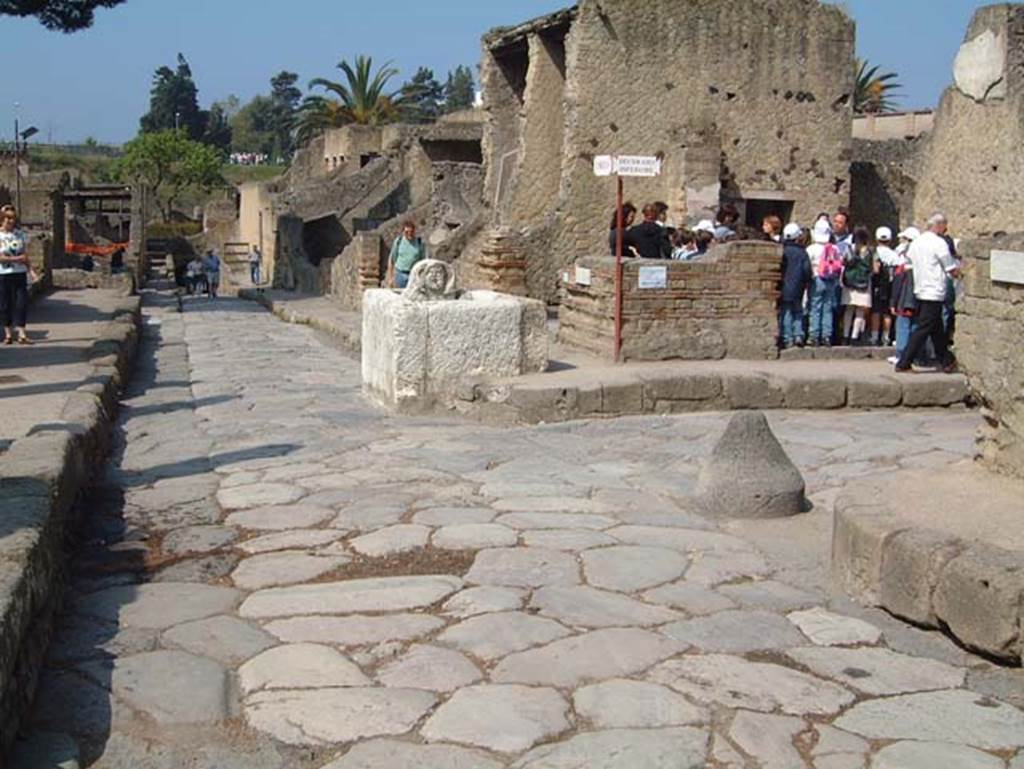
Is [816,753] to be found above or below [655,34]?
below

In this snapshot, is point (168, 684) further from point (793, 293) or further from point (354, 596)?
point (793, 293)

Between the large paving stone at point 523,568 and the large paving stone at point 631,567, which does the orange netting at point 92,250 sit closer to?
the large paving stone at point 523,568

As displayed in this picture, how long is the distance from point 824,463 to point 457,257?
11.9 meters

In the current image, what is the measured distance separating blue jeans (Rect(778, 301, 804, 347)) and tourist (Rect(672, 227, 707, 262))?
124cm

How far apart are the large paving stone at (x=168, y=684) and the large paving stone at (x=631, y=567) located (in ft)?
5.02

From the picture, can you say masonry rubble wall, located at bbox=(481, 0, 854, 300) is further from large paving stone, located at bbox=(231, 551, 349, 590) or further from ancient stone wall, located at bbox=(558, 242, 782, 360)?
large paving stone, located at bbox=(231, 551, 349, 590)

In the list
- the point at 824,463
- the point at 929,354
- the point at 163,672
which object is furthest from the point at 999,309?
the point at 929,354

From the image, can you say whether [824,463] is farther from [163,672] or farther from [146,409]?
[146,409]

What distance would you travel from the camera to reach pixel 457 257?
18.5 metres

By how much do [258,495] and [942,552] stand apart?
3.32m

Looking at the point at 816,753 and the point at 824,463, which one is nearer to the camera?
the point at 816,753

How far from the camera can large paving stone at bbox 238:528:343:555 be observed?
5137 mm

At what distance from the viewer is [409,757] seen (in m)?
3.19

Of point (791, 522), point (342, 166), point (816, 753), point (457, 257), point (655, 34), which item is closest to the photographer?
point (816, 753)
